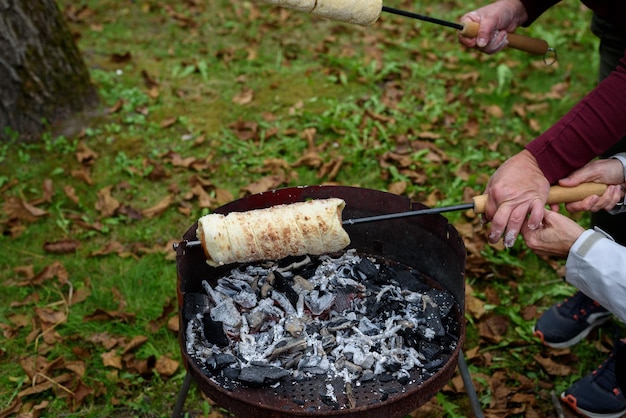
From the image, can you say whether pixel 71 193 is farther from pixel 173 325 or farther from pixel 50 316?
pixel 173 325

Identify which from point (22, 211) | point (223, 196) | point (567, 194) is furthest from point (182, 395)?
point (22, 211)

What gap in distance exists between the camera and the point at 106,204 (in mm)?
4691

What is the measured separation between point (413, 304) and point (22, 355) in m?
2.37

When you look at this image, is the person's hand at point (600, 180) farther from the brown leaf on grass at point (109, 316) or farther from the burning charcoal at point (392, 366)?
the brown leaf on grass at point (109, 316)

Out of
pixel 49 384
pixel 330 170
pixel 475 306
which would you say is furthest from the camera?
pixel 330 170

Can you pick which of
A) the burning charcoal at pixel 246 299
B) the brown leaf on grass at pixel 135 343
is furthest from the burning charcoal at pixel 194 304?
the brown leaf on grass at pixel 135 343

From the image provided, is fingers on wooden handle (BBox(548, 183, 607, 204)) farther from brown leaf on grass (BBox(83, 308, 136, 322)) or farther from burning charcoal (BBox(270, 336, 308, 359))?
brown leaf on grass (BBox(83, 308, 136, 322))

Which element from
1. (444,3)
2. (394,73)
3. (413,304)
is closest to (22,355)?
(413,304)

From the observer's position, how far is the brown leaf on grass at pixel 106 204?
4637mm

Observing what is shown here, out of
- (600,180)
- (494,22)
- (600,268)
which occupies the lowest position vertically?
(600,268)

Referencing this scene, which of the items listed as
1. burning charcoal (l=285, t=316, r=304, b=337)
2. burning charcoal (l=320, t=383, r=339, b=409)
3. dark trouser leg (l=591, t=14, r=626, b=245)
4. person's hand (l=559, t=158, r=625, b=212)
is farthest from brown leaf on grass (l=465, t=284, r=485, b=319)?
burning charcoal (l=320, t=383, r=339, b=409)

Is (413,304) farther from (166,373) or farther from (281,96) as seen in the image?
(281,96)

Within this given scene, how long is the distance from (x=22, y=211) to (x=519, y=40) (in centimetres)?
368

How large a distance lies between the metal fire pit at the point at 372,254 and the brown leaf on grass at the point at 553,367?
3.91 feet
